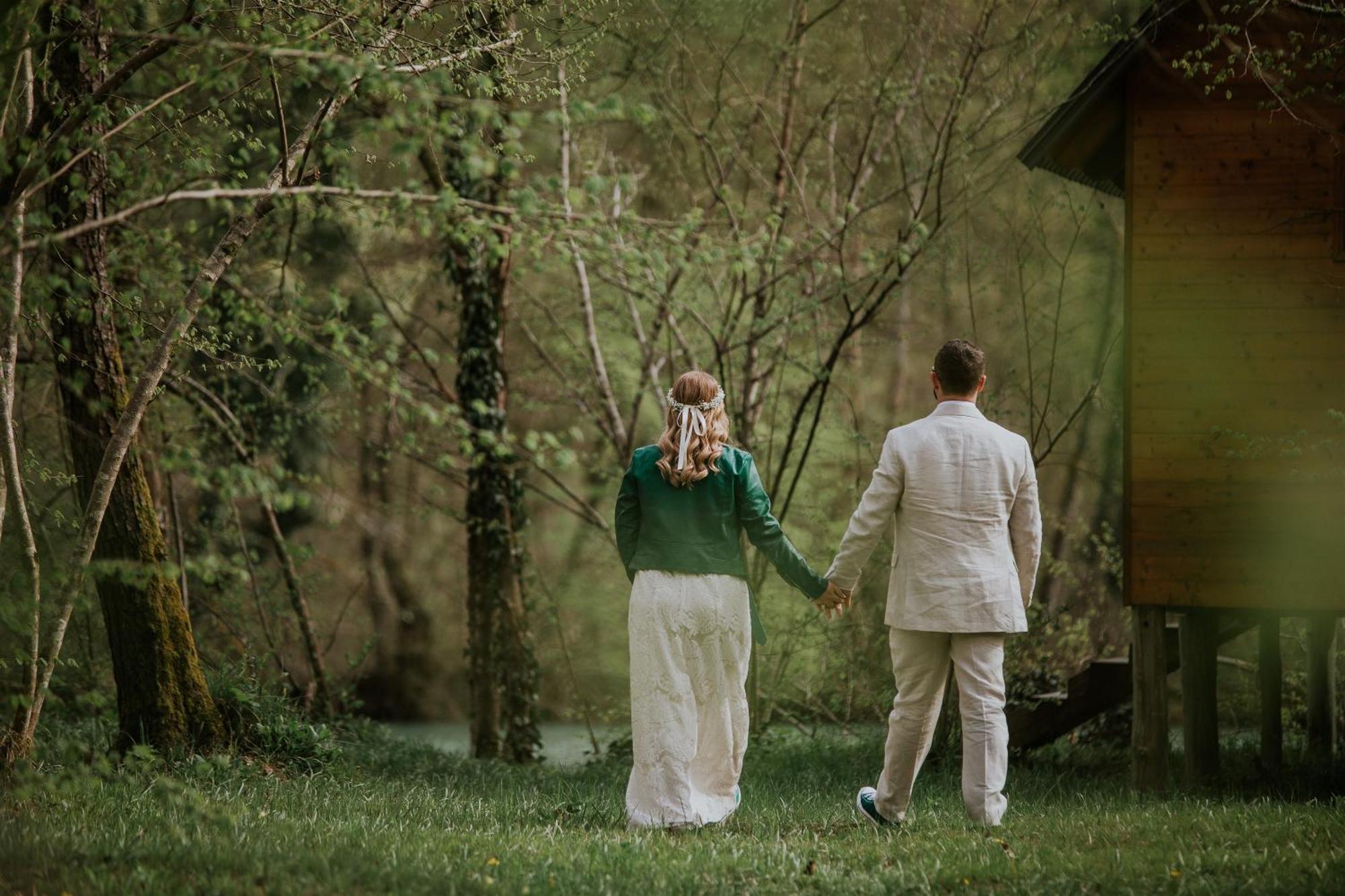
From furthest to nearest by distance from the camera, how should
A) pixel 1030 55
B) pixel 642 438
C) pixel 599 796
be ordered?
pixel 642 438 < pixel 1030 55 < pixel 599 796

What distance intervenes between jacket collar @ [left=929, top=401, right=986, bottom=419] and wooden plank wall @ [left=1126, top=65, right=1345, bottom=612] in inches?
101

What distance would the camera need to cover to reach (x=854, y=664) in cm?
1041

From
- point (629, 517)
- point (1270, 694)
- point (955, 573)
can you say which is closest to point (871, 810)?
point (955, 573)

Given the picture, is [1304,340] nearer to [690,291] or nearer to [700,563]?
[700,563]

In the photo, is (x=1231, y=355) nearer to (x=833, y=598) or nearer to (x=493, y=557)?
(x=833, y=598)

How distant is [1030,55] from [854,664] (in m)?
5.19

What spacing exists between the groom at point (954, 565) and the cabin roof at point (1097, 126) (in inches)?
127

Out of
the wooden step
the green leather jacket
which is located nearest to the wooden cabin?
the wooden step

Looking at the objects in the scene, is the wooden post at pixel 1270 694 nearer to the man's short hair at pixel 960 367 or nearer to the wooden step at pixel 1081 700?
the wooden step at pixel 1081 700

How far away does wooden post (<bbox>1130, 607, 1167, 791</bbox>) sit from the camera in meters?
7.72

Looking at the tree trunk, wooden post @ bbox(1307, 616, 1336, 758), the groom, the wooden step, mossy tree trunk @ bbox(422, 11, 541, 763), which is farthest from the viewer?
mossy tree trunk @ bbox(422, 11, 541, 763)

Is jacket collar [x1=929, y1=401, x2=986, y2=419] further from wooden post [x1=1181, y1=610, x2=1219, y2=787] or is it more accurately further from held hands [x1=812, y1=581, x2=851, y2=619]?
wooden post [x1=1181, y1=610, x2=1219, y2=787]

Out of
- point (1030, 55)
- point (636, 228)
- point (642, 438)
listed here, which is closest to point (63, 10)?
point (636, 228)

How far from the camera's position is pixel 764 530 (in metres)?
5.66
